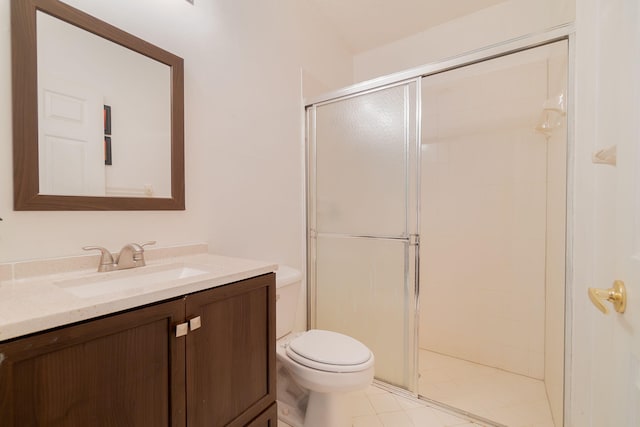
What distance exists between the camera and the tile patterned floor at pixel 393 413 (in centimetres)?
149

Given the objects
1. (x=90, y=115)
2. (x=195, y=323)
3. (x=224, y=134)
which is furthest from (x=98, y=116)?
(x=195, y=323)

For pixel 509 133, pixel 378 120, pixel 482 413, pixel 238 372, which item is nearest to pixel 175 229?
pixel 238 372

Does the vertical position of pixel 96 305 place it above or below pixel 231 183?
below

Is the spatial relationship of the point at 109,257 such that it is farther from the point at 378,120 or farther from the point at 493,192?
the point at 493,192

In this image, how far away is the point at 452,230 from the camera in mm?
2244

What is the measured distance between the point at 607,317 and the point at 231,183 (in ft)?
5.11

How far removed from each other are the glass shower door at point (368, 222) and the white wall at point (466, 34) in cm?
94

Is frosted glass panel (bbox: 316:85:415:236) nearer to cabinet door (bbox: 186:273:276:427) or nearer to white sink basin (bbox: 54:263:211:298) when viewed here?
cabinet door (bbox: 186:273:276:427)

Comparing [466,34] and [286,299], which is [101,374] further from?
[466,34]

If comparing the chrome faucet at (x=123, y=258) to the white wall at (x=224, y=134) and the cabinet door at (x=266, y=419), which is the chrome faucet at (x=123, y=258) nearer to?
the white wall at (x=224, y=134)

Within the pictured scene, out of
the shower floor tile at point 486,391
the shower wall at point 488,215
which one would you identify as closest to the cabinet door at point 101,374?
the shower floor tile at point 486,391

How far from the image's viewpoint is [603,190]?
0.87 meters

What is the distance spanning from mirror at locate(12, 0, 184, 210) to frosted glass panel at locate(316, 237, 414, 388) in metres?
1.13

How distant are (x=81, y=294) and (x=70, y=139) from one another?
0.56 meters
